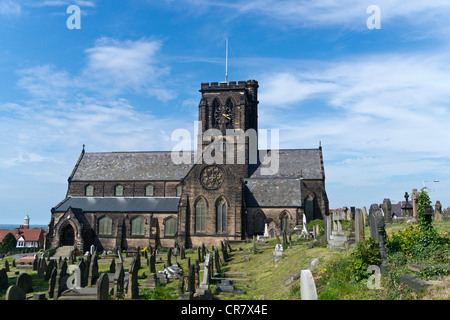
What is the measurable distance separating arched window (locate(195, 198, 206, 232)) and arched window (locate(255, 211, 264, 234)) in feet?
20.9

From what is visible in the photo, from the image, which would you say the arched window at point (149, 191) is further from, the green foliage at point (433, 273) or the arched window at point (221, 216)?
the green foliage at point (433, 273)

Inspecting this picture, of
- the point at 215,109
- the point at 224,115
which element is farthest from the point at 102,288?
the point at 215,109

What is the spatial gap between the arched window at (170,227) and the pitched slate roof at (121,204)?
1370 mm

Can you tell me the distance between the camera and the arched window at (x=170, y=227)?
156 ft

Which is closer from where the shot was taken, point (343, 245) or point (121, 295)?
point (121, 295)

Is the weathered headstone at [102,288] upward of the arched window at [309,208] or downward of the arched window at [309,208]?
downward

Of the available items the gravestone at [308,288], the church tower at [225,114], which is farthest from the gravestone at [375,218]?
the church tower at [225,114]

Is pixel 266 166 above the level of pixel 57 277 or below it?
above

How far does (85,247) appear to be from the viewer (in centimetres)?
4681

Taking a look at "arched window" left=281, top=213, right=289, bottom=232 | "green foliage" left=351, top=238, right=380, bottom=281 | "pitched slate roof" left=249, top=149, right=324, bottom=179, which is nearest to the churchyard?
A: "green foliage" left=351, top=238, right=380, bottom=281

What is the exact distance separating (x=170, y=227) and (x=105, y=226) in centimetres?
855
